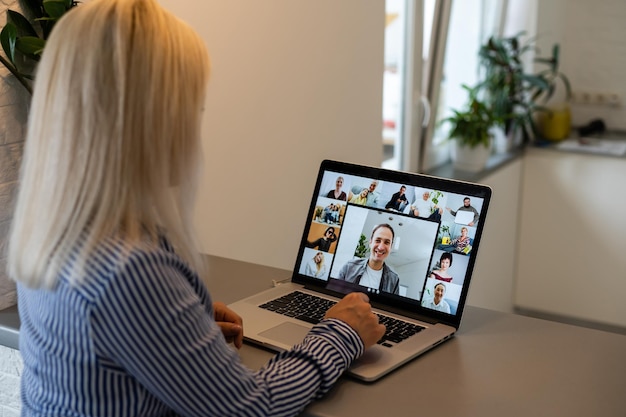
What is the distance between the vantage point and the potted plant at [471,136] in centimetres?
330

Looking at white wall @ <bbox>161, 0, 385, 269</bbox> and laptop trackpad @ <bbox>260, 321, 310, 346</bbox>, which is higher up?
white wall @ <bbox>161, 0, 385, 269</bbox>

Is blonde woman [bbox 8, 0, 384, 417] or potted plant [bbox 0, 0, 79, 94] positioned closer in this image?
blonde woman [bbox 8, 0, 384, 417]

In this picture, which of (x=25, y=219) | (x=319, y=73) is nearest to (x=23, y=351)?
(x=25, y=219)

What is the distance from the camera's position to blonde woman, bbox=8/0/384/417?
842 millimetres

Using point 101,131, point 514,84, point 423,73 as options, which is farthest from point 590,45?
point 101,131

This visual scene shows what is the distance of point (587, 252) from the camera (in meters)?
3.61

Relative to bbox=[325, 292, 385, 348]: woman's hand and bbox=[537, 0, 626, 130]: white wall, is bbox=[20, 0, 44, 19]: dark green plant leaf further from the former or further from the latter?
bbox=[537, 0, 626, 130]: white wall

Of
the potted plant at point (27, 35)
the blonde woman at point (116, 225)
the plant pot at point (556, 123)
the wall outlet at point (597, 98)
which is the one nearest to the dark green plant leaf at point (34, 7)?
the potted plant at point (27, 35)

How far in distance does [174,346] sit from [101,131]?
10.1 inches

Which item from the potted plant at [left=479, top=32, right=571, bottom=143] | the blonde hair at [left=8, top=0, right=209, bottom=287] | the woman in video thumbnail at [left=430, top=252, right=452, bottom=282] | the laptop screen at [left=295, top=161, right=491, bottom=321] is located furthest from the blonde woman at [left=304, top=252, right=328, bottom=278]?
the potted plant at [left=479, top=32, right=571, bottom=143]

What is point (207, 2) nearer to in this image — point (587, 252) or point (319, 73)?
point (319, 73)

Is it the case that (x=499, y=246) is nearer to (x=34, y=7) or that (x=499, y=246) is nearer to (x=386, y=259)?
(x=386, y=259)

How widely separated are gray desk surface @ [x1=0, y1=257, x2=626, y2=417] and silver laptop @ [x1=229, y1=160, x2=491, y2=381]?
5 cm

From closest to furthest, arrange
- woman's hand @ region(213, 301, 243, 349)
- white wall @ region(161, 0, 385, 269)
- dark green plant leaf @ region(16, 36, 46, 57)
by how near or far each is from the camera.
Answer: woman's hand @ region(213, 301, 243, 349), dark green plant leaf @ region(16, 36, 46, 57), white wall @ region(161, 0, 385, 269)
